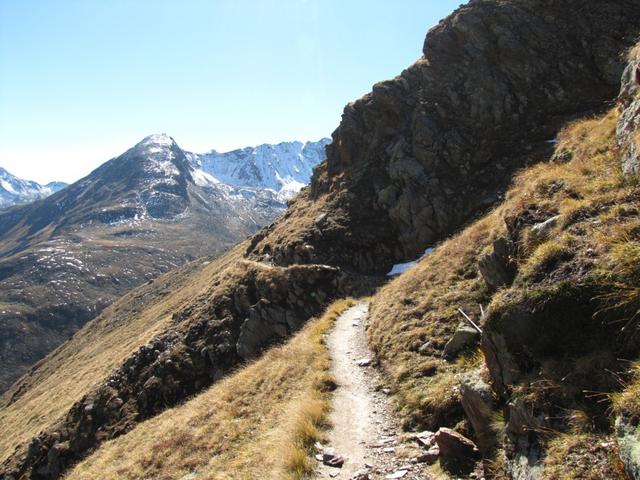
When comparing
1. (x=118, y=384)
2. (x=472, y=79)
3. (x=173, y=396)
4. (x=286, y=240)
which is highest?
(x=472, y=79)

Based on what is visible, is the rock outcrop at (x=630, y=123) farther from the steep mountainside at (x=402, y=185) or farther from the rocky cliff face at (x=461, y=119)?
the rocky cliff face at (x=461, y=119)

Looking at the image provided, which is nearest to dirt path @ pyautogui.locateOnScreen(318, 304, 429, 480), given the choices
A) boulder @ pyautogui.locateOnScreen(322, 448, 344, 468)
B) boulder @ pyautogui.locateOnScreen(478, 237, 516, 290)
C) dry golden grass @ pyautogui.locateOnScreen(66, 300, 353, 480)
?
boulder @ pyautogui.locateOnScreen(322, 448, 344, 468)

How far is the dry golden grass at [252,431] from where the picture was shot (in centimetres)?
1260

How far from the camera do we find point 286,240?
45.6 metres

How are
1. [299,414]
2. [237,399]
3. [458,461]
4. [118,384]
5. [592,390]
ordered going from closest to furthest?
[592,390] → [458,461] → [299,414] → [237,399] → [118,384]

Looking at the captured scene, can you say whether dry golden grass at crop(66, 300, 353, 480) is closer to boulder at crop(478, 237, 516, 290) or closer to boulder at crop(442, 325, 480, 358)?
boulder at crop(442, 325, 480, 358)

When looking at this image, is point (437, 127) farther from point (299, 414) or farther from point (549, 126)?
point (299, 414)

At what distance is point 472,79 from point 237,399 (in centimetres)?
3996

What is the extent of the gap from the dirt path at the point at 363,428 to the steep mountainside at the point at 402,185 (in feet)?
56.4

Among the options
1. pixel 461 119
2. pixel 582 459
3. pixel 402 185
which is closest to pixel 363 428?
pixel 582 459

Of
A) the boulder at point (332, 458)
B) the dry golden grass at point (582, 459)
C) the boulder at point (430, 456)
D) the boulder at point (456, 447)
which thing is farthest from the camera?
the boulder at point (332, 458)

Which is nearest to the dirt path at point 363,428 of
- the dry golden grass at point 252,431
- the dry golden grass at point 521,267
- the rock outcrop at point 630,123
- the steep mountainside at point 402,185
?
the dry golden grass at point 252,431

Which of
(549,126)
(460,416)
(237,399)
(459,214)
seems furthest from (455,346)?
(549,126)

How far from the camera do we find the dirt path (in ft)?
35.5
